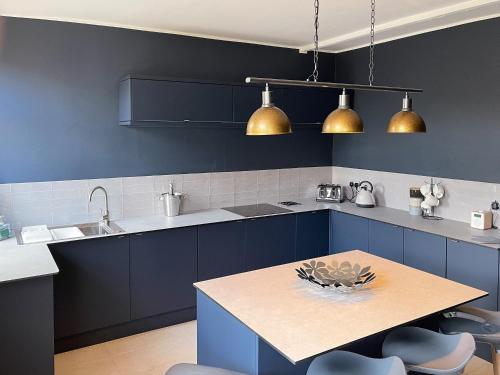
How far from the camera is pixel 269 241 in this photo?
4559mm

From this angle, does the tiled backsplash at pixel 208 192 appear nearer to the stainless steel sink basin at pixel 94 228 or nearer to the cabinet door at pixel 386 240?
the stainless steel sink basin at pixel 94 228

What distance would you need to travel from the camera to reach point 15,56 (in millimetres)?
3768

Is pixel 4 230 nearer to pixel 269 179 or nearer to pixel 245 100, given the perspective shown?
pixel 245 100

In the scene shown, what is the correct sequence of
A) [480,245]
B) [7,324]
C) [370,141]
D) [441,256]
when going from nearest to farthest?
[7,324]
[480,245]
[441,256]
[370,141]

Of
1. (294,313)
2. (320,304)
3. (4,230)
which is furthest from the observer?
(4,230)

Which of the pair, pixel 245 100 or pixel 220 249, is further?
pixel 245 100

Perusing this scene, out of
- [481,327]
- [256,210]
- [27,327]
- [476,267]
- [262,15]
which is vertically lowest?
[27,327]

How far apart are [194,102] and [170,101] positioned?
9.5 inches

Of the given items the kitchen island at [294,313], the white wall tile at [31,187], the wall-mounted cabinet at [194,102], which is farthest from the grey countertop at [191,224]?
the kitchen island at [294,313]

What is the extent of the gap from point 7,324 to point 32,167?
158 cm

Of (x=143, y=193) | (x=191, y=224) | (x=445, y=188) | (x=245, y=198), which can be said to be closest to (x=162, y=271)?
(x=191, y=224)

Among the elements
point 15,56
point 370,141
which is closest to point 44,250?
point 15,56

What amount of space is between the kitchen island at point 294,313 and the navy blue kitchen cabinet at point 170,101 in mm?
1925

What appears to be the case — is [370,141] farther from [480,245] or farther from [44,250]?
[44,250]
